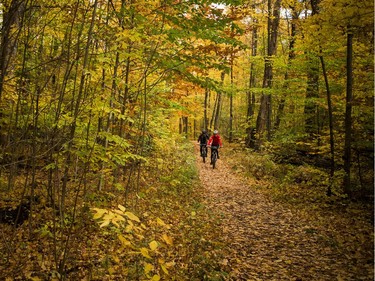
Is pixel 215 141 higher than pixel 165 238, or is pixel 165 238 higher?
pixel 215 141

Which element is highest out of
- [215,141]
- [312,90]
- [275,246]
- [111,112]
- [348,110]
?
[312,90]

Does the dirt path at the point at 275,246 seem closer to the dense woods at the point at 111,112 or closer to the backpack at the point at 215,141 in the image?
the dense woods at the point at 111,112

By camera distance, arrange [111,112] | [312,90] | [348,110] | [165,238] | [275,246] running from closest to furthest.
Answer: [165,238] < [111,112] < [275,246] < [348,110] < [312,90]

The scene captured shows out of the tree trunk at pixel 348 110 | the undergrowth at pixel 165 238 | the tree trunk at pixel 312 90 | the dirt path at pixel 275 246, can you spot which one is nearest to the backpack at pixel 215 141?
the undergrowth at pixel 165 238

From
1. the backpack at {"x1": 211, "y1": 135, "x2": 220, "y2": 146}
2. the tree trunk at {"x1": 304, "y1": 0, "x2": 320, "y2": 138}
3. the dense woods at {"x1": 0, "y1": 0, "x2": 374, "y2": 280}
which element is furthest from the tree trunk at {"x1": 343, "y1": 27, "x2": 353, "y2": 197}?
the backpack at {"x1": 211, "y1": 135, "x2": 220, "y2": 146}

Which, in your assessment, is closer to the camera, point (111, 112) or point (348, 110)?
point (111, 112)

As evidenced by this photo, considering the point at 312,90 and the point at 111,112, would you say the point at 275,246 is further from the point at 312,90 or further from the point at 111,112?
the point at 312,90

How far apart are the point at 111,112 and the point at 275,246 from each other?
435cm

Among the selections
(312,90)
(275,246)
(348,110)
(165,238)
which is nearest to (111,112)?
(165,238)

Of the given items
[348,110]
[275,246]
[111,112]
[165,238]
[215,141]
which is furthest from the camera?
[215,141]

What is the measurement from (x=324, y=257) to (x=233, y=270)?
6.23 ft

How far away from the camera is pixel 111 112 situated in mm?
4859

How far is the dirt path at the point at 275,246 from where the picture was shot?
4.73 m

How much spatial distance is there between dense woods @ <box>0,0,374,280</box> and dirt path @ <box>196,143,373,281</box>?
1390 millimetres
